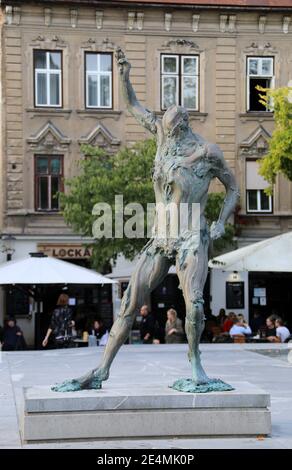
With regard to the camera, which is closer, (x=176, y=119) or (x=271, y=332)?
(x=176, y=119)

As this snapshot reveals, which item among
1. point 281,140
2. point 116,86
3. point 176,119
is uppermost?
point 116,86

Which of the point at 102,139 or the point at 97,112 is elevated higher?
the point at 97,112

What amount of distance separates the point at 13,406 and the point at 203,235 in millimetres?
2842

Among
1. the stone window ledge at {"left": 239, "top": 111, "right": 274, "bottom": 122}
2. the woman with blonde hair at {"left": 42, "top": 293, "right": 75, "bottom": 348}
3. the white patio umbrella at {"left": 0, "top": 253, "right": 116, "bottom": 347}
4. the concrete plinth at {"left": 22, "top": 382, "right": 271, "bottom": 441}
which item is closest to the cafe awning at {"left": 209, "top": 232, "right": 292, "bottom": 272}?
the woman with blonde hair at {"left": 42, "top": 293, "right": 75, "bottom": 348}

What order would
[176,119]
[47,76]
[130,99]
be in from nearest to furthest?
[176,119] → [130,99] → [47,76]

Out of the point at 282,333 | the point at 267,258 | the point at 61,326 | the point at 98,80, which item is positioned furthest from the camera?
the point at 98,80

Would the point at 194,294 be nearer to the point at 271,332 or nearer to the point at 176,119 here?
Answer: the point at 176,119

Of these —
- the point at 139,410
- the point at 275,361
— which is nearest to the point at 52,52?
the point at 275,361

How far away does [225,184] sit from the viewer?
28.4 feet

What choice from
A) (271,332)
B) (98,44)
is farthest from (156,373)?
(98,44)

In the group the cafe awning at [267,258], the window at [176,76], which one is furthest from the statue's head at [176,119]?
the window at [176,76]

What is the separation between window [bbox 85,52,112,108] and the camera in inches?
1257

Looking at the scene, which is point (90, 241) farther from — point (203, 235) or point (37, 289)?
point (203, 235)

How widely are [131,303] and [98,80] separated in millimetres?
24360
